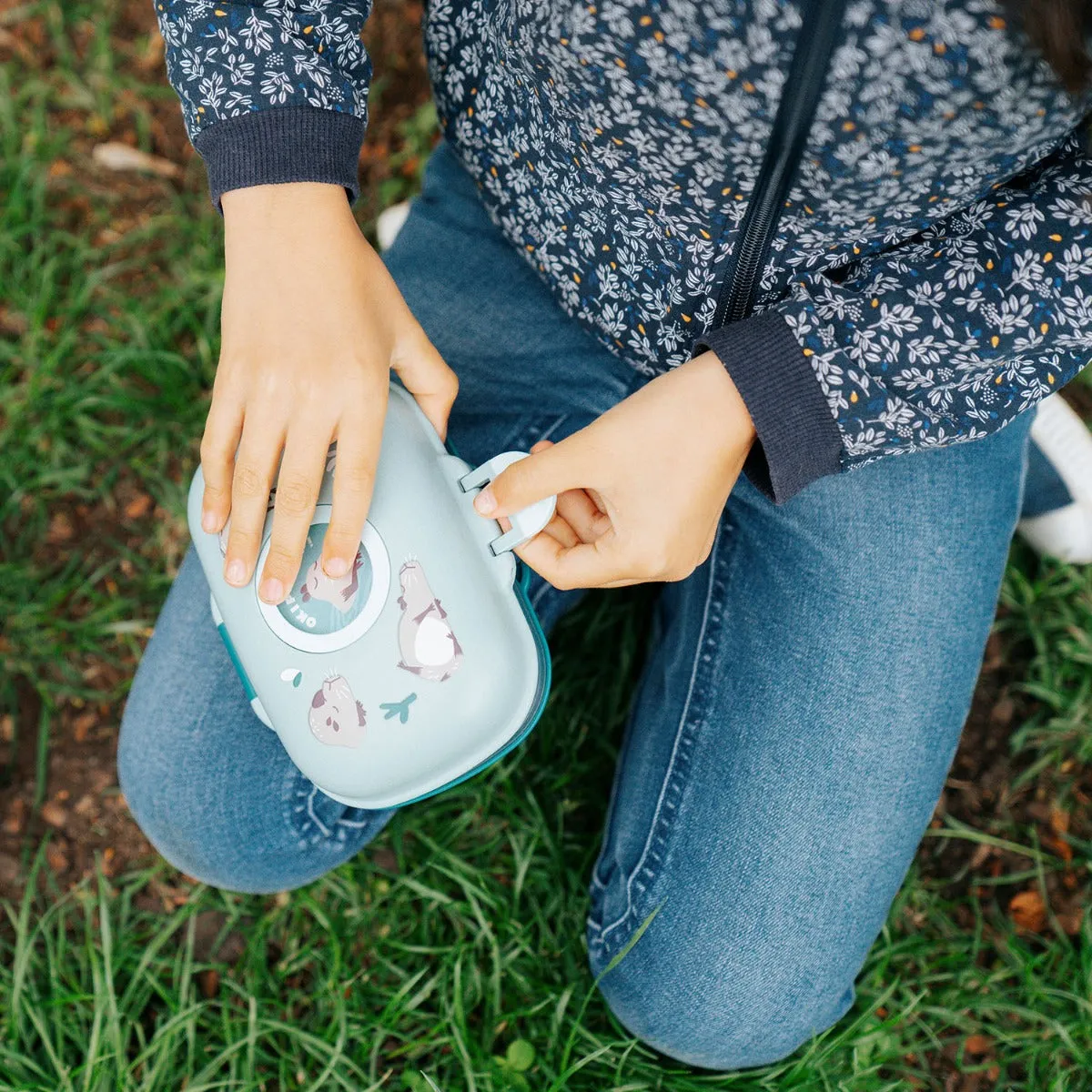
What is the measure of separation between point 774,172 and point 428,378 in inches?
15.6

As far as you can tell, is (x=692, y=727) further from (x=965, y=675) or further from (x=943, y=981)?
(x=943, y=981)

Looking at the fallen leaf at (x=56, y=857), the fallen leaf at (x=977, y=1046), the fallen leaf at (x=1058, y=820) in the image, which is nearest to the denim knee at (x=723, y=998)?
the fallen leaf at (x=977, y=1046)

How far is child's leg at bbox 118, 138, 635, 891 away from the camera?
117 centimetres

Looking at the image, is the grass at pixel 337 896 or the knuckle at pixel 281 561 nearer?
the knuckle at pixel 281 561

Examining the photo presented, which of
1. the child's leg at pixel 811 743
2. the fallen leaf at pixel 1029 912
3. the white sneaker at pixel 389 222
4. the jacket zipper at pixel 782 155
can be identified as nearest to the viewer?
the jacket zipper at pixel 782 155

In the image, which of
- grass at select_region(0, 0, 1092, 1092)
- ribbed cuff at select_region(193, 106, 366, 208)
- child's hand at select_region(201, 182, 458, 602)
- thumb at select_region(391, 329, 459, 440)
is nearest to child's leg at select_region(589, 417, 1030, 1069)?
grass at select_region(0, 0, 1092, 1092)

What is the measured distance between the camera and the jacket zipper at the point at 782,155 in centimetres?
73

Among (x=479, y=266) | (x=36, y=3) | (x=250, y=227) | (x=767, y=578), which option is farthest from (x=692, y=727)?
(x=36, y=3)

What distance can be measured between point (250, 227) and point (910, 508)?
788 mm

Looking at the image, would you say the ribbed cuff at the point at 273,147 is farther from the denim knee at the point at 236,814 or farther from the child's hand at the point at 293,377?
the denim knee at the point at 236,814

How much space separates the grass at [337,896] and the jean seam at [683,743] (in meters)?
0.19

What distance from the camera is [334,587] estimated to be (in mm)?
948

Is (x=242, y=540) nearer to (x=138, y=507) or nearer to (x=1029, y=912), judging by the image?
(x=138, y=507)

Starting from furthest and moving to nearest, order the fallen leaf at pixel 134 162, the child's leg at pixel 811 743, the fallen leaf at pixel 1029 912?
the fallen leaf at pixel 134 162 < the fallen leaf at pixel 1029 912 < the child's leg at pixel 811 743
